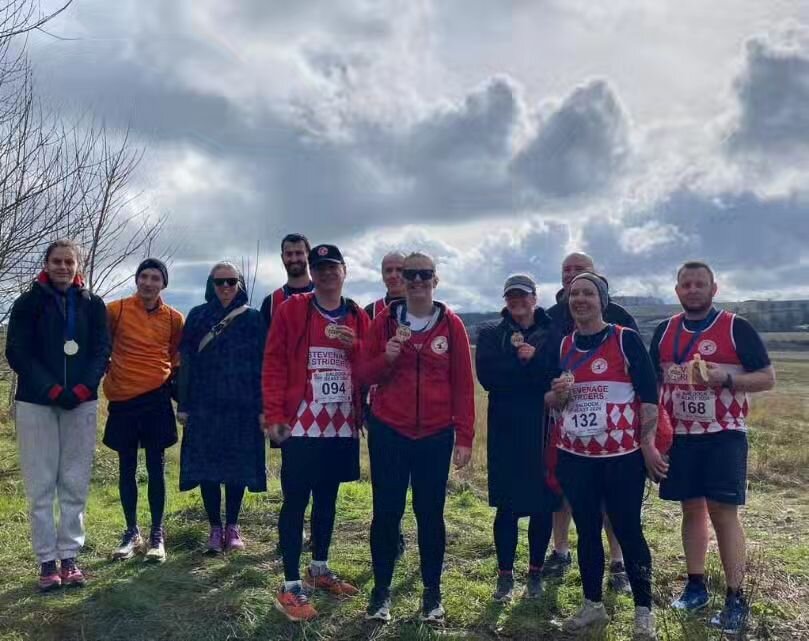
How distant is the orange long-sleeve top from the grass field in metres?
1.37

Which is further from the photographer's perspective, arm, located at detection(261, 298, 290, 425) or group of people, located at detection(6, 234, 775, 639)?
arm, located at detection(261, 298, 290, 425)

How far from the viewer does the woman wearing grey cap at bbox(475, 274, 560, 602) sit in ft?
14.4

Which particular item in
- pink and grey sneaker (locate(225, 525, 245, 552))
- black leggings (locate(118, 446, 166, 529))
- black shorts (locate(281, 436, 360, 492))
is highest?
black shorts (locate(281, 436, 360, 492))

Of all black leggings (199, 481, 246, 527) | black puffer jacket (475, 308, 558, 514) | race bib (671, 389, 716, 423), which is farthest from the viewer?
black leggings (199, 481, 246, 527)

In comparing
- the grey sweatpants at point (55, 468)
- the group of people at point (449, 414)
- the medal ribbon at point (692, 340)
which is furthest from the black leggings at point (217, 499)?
the medal ribbon at point (692, 340)

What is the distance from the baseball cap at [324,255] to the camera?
4.29 m

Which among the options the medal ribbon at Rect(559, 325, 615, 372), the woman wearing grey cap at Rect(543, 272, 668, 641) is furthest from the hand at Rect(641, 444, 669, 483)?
the medal ribbon at Rect(559, 325, 615, 372)

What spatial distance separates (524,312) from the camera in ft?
14.5

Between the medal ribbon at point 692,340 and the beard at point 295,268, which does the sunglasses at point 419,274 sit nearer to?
the beard at point 295,268

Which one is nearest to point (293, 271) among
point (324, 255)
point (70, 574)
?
point (324, 255)

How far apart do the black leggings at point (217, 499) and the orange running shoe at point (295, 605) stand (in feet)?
4.12

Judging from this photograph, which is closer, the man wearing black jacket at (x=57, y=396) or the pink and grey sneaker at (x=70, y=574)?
the man wearing black jacket at (x=57, y=396)

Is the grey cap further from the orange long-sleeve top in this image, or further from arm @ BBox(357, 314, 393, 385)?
the orange long-sleeve top

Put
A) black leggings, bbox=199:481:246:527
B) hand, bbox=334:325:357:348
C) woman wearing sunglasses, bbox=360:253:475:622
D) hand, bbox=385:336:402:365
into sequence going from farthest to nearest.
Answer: black leggings, bbox=199:481:246:527 < hand, bbox=334:325:357:348 < woman wearing sunglasses, bbox=360:253:475:622 < hand, bbox=385:336:402:365
